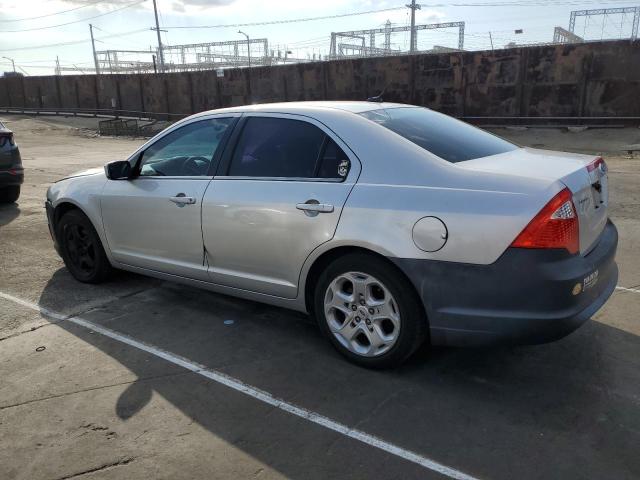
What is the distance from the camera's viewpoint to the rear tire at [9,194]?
29.8ft

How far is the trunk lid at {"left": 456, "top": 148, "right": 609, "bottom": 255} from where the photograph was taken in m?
2.97

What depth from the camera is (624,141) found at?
15.8 m

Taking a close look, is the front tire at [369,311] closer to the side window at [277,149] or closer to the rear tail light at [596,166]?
the side window at [277,149]

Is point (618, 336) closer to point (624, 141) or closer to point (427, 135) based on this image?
point (427, 135)

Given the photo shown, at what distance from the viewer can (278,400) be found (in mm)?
3133

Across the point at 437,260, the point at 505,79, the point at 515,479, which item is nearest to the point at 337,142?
the point at 437,260

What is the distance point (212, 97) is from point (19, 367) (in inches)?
1015

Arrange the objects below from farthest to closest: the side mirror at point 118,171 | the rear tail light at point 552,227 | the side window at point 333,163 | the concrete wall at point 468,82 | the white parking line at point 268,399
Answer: the concrete wall at point 468,82
the side mirror at point 118,171
the side window at point 333,163
the rear tail light at point 552,227
the white parking line at point 268,399

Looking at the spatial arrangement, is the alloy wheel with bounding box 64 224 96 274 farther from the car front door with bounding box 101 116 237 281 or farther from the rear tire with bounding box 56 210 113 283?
the car front door with bounding box 101 116 237 281

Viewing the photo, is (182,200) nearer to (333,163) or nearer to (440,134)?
(333,163)

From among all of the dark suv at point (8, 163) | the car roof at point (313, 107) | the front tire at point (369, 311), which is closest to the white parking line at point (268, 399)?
the front tire at point (369, 311)

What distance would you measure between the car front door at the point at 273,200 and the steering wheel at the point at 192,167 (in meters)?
0.24

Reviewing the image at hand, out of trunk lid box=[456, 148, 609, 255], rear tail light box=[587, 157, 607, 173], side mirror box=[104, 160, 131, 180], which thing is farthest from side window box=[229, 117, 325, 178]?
rear tail light box=[587, 157, 607, 173]

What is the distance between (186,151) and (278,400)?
222 cm
